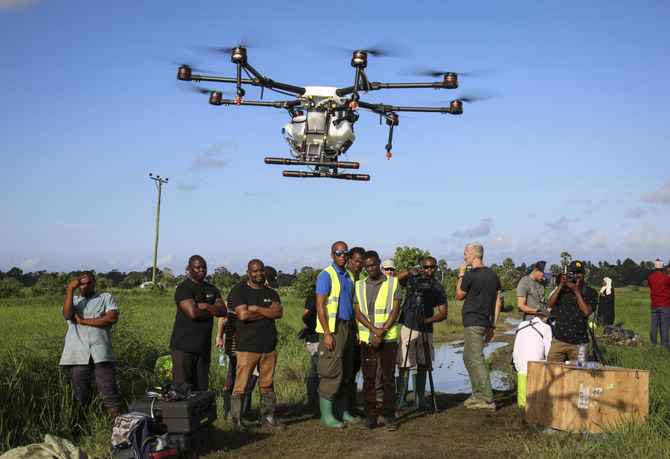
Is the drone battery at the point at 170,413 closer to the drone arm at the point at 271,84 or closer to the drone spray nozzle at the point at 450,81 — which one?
the drone arm at the point at 271,84

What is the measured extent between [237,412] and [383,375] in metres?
1.61

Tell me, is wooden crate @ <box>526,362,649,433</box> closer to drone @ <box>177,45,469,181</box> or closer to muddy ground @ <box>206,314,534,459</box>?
muddy ground @ <box>206,314,534,459</box>

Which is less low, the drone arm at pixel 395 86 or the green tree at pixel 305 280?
the drone arm at pixel 395 86

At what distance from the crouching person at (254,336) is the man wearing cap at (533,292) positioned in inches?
123

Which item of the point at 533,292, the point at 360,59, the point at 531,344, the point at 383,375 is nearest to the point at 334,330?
the point at 383,375

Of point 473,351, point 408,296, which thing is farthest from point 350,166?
point 473,351

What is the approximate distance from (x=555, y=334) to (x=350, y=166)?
5353 millimetres

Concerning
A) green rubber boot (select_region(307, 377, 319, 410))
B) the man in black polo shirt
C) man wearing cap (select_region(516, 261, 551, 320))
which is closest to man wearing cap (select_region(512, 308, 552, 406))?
man wearing cap (select_region(516, 261, 551, 320))

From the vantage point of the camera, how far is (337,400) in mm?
7523

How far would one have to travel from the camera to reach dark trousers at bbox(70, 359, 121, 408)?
6.88 metres

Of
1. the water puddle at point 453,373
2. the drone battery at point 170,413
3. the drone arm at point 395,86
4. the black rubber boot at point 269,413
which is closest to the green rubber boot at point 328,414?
the black rubber boot at point 269,413

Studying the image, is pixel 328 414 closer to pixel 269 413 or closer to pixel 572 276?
pixel 269 413

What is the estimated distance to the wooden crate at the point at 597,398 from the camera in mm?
6055

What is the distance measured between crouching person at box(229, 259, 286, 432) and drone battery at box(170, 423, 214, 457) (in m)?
0.81
